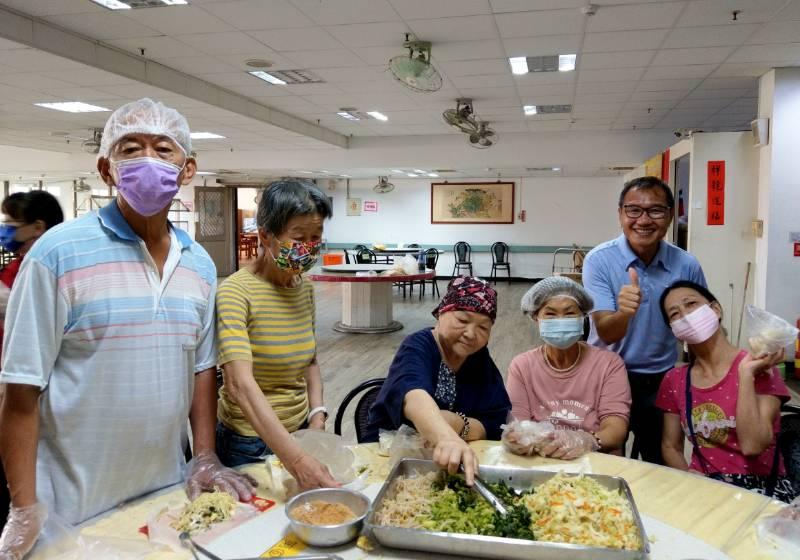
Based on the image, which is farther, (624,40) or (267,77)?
(267,77)

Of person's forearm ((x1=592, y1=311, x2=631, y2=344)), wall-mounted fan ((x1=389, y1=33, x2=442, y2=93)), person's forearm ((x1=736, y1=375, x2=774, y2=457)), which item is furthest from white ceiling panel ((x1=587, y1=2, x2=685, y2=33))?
person's forearm ((x1=736, y1=375, x2=774, y2=457))

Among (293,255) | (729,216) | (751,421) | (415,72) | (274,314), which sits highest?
(415,72)

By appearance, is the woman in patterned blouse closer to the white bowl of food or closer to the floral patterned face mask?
the white bowl of food

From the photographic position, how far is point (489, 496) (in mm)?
1327

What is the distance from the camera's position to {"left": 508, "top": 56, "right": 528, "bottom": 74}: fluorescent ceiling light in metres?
5.31

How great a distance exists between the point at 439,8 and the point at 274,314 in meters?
3.21

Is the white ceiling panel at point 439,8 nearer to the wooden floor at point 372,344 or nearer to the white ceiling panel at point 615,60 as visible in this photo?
the white ceiling panel at point 615,60

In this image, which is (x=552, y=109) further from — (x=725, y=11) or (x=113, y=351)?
(x=113, y=351)

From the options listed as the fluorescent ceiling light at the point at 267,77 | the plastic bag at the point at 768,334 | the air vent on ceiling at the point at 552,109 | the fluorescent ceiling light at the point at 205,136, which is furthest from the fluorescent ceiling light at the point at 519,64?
the fluorescent ceiling light at the point at 205,136

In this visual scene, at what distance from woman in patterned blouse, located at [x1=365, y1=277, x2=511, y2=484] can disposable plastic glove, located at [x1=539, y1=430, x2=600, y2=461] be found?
0.20 metres

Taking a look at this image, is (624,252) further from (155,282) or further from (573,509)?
(155,282)

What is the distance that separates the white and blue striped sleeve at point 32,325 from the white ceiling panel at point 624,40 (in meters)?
4.52

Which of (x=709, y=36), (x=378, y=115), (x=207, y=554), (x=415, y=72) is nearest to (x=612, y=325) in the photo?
(x=207, y=554)

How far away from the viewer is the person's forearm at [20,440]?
1182mm
